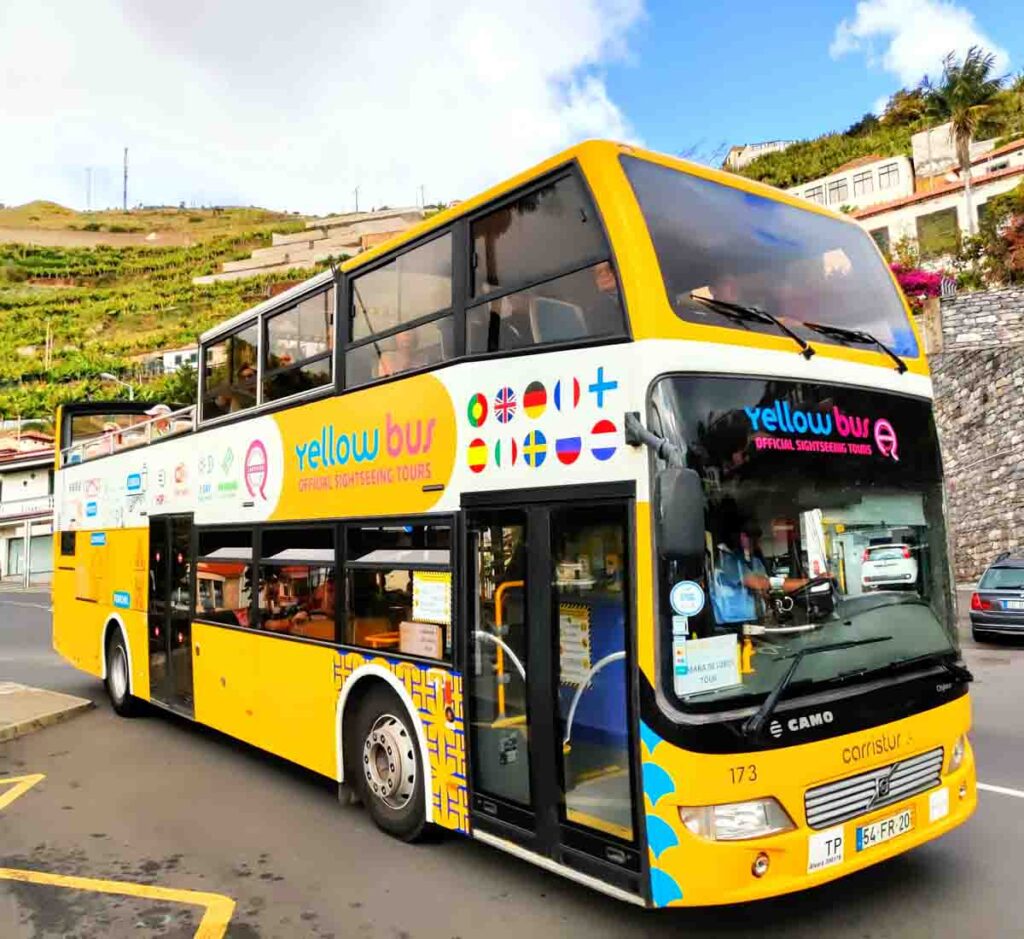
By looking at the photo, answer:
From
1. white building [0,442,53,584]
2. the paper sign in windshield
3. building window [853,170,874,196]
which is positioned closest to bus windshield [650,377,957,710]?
the paper sign in windshield

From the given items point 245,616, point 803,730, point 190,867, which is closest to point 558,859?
point 803,730

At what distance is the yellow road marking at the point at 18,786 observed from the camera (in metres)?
6.77

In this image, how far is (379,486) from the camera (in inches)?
229

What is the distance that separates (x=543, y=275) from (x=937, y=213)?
4002 cm

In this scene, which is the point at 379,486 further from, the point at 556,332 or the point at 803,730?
the point at 803,730

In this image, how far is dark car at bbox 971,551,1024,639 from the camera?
1370 centimetres

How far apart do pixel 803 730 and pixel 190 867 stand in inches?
145

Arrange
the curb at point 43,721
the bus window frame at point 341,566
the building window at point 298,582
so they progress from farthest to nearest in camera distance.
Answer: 1. the curb at point 43,721
2. the building window at point 298,582
3. the bus window frame at point 341,566

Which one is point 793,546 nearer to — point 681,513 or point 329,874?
point 681,513

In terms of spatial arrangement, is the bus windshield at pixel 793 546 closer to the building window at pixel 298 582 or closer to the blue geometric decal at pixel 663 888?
the blue geometric decal at pixel 663 888

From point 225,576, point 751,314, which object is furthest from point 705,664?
point 225,576

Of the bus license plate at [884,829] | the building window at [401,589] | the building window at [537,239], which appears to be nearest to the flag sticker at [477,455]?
the building window at [401,589]

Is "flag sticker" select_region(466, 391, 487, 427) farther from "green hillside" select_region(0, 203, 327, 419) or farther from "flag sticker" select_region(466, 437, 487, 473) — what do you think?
"green hillside" select_region(0, 203, 327, 419)

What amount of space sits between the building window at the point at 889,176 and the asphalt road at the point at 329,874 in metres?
48.9
